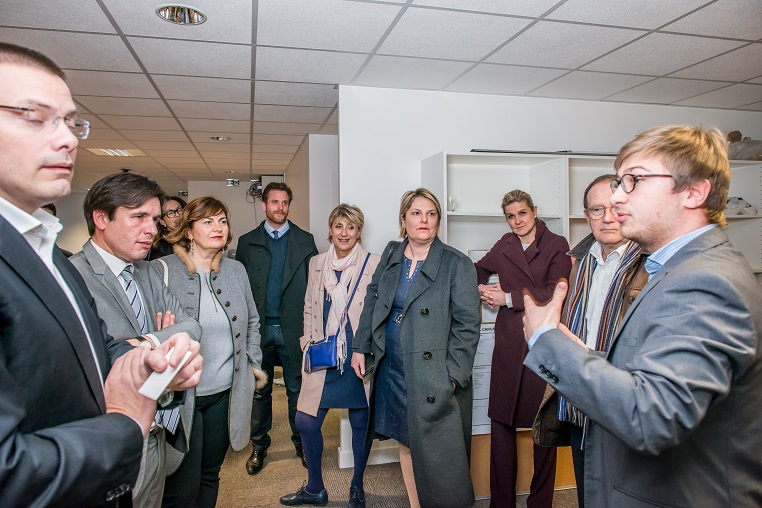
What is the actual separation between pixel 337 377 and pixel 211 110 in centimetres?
268

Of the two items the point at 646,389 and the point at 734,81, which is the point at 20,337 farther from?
the point at 734,81

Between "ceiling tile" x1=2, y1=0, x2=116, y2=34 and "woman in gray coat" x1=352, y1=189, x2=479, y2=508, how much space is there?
1794mm

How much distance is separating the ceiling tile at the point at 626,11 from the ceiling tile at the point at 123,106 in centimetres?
310

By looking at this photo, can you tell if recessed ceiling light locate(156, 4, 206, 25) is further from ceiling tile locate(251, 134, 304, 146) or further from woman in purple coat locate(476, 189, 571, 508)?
ceiling tile locate(251, 134, 304, 146)

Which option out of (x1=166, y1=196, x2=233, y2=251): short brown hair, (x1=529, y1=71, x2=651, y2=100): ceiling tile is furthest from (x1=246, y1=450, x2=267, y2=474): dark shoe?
(x1=529, y1=71, x2=651, y2=100): ceiling tile

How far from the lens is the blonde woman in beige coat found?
273cm

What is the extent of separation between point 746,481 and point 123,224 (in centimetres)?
193

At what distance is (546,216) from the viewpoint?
3.41m

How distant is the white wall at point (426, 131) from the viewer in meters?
3.48

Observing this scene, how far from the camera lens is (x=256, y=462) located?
3238 millimetres

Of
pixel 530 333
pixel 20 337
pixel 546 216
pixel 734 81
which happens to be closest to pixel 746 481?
pixel 530 333

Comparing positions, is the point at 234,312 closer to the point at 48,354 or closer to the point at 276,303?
the point at 276,303

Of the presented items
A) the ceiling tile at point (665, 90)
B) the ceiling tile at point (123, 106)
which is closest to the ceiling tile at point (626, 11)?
the ceiling tile at point (665, 90)

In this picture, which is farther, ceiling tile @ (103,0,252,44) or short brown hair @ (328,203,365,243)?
short brown hair @ (328,203,365,243)
